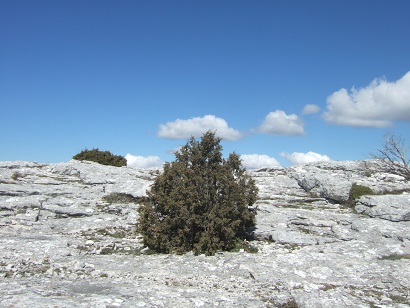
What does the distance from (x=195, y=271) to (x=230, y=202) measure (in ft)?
13.9

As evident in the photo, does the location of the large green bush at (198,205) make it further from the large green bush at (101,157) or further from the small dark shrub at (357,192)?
the large green bush at (101,157)

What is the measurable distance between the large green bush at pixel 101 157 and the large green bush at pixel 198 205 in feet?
92.9

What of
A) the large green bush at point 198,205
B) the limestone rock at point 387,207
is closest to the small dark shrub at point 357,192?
the limestone rock at point 387,207

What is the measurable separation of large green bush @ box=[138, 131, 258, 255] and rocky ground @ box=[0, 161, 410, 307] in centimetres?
72

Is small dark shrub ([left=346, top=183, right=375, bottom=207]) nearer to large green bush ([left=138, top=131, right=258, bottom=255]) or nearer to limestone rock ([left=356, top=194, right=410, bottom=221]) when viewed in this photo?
limestone rock ([left=356, top=194, right=410, bottom=221])

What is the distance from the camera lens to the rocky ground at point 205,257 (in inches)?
426

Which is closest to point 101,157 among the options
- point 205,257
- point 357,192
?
point 357,192

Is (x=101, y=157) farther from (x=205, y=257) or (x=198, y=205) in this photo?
(x=205, y=257)

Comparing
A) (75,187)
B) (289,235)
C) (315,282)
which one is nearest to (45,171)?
(75,187)

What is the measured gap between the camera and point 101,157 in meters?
44.9

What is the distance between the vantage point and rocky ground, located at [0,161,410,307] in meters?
10.8

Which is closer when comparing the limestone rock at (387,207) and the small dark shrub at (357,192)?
the limestone rock at (387,207)

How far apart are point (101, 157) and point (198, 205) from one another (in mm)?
30965

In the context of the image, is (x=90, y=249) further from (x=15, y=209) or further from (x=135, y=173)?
(x=135, y=173)
